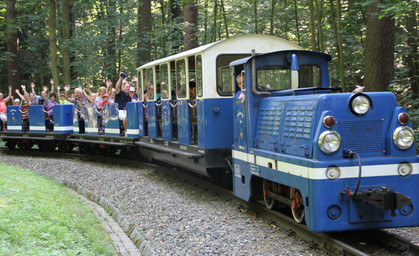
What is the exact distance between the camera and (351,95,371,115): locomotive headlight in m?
5.98

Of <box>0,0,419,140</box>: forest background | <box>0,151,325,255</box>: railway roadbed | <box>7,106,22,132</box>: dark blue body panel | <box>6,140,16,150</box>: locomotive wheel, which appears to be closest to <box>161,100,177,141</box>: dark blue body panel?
<box>0,151,325,255</box>: railway roadbed

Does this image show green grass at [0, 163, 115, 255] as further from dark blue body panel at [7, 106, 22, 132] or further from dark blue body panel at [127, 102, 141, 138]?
dark blue body panel at [7, 106, 22, 132]

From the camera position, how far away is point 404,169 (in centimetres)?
593

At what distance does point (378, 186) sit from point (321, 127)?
965mm

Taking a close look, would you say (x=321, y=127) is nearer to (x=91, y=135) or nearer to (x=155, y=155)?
(x=155, y=155)

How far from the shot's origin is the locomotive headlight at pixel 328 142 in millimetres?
5809

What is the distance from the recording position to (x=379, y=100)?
240 inches

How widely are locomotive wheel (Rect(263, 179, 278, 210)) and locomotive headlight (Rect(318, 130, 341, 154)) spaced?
1.91m

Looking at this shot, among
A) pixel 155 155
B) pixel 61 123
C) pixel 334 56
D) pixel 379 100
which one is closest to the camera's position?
pixel 379 100

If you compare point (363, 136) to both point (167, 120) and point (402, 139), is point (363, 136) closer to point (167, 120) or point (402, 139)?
point (402, 139)

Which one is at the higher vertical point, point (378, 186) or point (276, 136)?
point (276, 136)

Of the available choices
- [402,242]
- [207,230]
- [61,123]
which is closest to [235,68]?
[207,230]

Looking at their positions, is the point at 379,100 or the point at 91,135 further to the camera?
the point at 91,135

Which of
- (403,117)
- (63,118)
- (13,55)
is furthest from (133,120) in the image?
(13,55)
